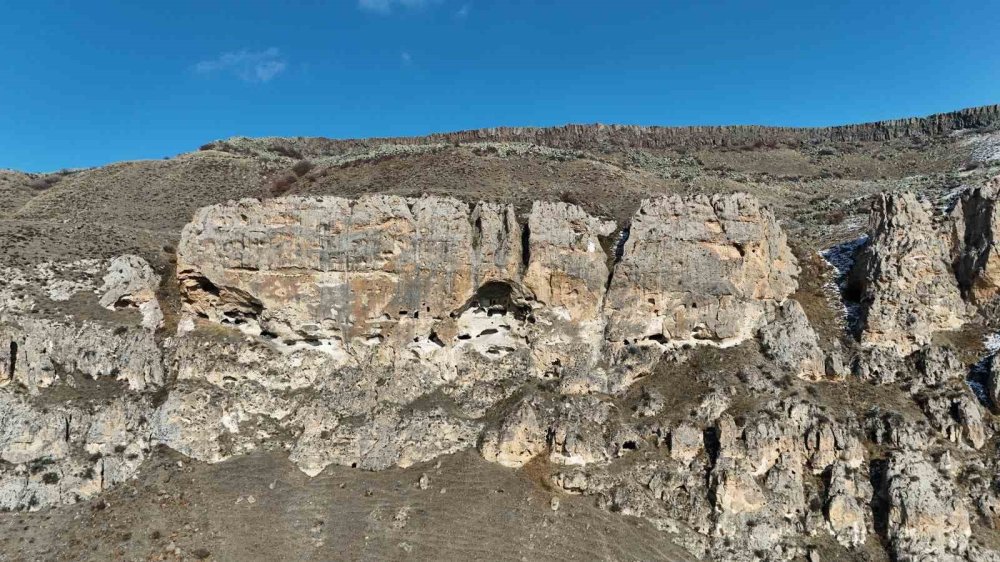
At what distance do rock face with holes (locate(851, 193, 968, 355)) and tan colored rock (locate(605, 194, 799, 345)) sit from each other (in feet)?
11.2

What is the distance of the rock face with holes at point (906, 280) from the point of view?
2622cm

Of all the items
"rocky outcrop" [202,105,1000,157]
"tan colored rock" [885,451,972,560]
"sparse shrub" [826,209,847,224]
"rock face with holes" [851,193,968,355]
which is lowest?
"tan colored rock" [885,451,972,560]

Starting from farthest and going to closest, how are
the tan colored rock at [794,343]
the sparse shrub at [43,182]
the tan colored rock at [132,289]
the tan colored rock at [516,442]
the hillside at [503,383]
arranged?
the sparse shrub at [43,182]
the tan colored rock at [132,289]
the tan colored rock at [794,343]
the tan colored rock at [516,442]
the hillside at [503,383]

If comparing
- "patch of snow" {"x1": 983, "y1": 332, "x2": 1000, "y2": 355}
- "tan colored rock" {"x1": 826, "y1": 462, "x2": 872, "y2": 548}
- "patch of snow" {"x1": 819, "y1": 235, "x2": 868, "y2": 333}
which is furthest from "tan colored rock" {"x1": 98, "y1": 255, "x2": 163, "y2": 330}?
"patch of snow" {"x1": 983, "y1": 332, "x2": 1000, "y2": 355}

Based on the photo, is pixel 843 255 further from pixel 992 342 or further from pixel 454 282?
pixel 454 282

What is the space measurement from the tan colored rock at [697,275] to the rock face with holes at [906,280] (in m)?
3.41

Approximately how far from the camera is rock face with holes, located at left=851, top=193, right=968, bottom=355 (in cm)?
2622

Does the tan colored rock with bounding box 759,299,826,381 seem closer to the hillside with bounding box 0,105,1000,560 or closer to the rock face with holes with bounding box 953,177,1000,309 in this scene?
the hillside with bounding box 0,105,1000,560

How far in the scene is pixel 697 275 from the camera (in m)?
28.2

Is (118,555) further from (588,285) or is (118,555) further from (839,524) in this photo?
(839,524)

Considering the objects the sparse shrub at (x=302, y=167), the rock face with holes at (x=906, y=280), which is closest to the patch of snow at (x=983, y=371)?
the rock face with holes at (x=906, y=280)

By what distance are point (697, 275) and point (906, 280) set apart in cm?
807

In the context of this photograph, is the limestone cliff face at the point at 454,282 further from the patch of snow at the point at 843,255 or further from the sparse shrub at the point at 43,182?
the sparse shrub at the point at 43,182

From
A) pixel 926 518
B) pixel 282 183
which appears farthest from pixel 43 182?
pixel 926 518
